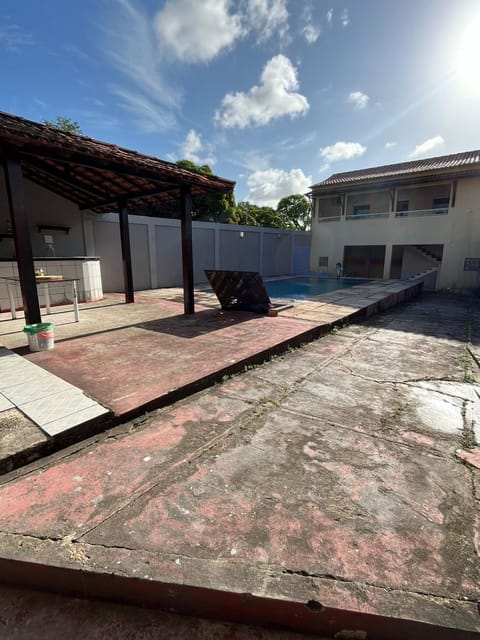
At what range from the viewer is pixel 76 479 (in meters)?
1.78

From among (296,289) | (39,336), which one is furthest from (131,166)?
(296,289)

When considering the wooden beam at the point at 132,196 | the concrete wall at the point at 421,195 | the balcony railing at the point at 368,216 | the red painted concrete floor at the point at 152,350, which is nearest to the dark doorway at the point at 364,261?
the balcony railing at the point at 368,216

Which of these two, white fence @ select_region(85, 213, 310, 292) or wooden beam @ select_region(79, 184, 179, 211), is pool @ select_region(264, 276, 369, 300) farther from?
wooden beam @ select_region(79, 184, 179, 211)

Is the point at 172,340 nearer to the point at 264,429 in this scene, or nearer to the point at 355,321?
the point at 264,429

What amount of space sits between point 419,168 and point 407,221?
2.67 m

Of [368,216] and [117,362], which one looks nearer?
[117,362]

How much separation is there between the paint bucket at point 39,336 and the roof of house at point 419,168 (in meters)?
15.9

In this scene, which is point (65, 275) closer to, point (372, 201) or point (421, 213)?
point (421, 213)

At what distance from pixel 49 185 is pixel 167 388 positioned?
302 inches

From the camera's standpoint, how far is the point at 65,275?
6.91m

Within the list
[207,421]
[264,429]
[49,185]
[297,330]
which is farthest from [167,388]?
[49,185]

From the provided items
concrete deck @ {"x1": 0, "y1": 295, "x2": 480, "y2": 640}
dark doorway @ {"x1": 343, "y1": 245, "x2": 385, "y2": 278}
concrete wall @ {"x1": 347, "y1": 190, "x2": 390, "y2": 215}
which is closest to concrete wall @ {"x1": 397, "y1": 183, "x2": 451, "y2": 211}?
concrete wall @ {"x1": 347, "y1": 190, "x2": 390, "y2": 215}

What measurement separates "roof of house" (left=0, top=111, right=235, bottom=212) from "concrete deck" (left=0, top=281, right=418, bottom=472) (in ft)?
8.24

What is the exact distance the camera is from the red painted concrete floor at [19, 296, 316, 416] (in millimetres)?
2824
